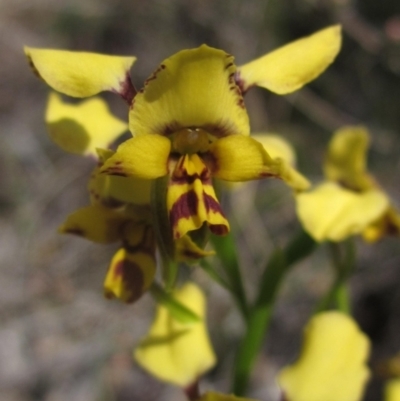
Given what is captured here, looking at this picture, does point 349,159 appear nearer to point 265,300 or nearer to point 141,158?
point 265,300

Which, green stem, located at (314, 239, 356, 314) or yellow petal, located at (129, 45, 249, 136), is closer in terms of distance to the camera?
yellow petal, located at (129, 45, 249, 136)

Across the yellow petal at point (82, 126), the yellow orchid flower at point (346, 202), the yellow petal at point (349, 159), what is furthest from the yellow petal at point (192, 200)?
the yellow petal at point (349, 159)

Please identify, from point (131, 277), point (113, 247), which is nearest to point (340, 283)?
point (131, 277)

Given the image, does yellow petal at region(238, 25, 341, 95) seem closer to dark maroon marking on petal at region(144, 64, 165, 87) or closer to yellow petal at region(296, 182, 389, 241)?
dark maroon marking on petal at region(144, 64, 165, 87)

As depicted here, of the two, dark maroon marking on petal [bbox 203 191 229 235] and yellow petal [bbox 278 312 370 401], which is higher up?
dark maroon marking on petal [bbox 203 191 229 235]

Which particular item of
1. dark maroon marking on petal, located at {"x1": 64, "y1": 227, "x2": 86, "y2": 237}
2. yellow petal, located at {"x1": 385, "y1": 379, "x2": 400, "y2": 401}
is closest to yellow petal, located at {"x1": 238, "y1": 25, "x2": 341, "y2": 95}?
dark maroon marking on petal, located at {"x1": 64, "y1": 227, "x2": 86, "y2": 237}

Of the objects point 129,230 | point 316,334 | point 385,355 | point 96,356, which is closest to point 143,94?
point 129,230

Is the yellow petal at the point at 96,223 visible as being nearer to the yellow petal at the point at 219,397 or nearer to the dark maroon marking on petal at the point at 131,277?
the dark maroon marking on petal at the point at 131,277
